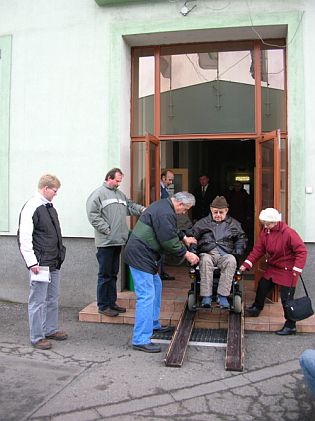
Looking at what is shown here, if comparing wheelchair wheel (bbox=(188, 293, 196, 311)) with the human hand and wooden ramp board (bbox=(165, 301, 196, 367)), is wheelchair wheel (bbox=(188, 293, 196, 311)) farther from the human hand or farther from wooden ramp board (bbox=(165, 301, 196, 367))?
the human hand

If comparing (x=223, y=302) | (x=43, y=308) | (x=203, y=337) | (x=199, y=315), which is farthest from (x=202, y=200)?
(x=43, y=308)

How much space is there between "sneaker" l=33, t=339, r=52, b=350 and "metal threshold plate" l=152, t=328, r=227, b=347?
1221 mm

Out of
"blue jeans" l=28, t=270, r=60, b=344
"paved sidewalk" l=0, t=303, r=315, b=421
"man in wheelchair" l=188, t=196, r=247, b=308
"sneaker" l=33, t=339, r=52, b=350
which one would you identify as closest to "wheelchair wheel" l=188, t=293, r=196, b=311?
"man in wheelchair" l=188, t=196, r=247, b=308

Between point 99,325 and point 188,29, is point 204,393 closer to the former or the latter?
point 99,325

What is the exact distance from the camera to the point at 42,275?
5.18 meters

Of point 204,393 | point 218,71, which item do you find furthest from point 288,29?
point 204,393

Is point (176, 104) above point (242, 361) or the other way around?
above

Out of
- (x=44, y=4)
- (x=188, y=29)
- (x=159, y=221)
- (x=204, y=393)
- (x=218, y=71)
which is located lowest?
(x=204, y=393)

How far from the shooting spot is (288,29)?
667 cm

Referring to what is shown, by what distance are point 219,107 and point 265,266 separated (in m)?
2.59

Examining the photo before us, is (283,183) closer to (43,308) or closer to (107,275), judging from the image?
(107,275)

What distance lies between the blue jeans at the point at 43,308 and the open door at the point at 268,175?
3.03m

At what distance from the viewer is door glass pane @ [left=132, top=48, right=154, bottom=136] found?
7656 millimetres

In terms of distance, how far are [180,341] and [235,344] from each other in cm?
60
